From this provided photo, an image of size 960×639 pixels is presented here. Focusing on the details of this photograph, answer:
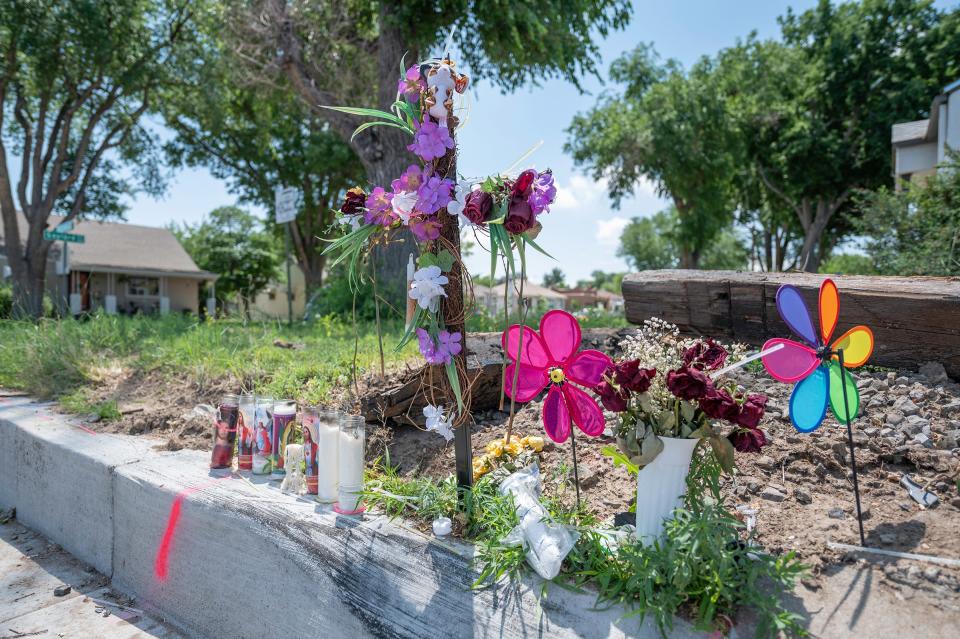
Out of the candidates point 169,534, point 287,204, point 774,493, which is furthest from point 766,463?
point 287,204

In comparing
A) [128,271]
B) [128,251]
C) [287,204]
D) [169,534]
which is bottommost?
[169,534]

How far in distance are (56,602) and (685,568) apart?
280 cm

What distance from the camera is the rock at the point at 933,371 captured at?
2518 mm

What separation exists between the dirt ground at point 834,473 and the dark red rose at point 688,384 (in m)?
0.56

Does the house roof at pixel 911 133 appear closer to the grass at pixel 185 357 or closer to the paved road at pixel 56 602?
the grass at pixel 185 357

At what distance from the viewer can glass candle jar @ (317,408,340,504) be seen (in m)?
2.13

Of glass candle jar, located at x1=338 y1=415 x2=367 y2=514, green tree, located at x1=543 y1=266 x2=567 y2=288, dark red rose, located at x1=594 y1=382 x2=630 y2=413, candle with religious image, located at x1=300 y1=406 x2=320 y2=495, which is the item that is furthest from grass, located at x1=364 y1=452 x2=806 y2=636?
green tree, located at x1=543 y1=266 x2=567 y2=288

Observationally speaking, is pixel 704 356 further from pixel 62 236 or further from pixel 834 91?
pixel 834 91

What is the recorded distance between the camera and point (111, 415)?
11.6 feet

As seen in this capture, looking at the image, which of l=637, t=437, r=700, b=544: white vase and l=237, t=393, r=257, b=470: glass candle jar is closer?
l=637, t=437, r=700, b=544: white vase

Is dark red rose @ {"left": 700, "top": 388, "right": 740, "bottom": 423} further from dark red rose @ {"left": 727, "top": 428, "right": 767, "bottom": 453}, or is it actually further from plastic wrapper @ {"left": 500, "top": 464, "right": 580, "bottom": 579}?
plastic wrapper @ {"left": 500, "top": 464, "right": 580, "bottom": 579}

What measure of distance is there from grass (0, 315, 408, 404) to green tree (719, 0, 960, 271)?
14.0 metres

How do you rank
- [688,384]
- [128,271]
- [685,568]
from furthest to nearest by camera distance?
[128,271] < [688,384] < [685,568]

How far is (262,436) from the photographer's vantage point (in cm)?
260
